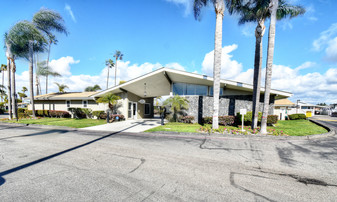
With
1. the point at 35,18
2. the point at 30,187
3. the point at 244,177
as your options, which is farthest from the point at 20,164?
the point at 35,18

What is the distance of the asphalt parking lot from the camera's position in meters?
2.79

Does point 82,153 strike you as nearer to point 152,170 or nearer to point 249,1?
point 152,170

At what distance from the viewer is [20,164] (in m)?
4.29

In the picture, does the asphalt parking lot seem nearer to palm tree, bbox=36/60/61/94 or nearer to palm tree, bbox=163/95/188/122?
palm tree, bbox=163/95/188/122

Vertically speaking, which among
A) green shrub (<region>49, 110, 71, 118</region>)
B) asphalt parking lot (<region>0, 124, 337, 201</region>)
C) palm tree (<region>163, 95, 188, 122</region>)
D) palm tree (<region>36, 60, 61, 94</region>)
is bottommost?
green shrub (<region>49, 110, 71, 118</region>)

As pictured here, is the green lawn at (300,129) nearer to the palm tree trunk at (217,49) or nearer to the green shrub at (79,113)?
the palm tree trunk at (217,49)

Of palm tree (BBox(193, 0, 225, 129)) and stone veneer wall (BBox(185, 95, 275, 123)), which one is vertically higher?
palm tree (BBox(193, 0, 225, 129))

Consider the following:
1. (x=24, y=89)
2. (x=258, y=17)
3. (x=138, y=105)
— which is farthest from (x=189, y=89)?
(x=24, y=89)

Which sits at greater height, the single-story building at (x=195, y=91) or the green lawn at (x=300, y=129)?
the single-story building at (x=195, y=91)

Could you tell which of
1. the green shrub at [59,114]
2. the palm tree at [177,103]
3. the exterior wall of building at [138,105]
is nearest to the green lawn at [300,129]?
the palm tree at [177,103]

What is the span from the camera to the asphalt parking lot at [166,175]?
9.14 ft

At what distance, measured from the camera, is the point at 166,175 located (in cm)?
362

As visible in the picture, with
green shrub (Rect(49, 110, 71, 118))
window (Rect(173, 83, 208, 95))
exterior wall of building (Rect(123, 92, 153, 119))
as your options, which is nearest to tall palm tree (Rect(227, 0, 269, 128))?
window (Rect(173, 83, 208, 95))

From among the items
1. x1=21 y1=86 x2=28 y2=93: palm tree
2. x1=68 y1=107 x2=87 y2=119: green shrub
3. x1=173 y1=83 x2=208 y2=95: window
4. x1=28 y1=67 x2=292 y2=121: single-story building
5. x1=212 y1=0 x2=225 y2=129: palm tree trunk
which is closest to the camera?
x1=212 y1=0 x2=225 y2=129: palm tree trunk
